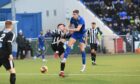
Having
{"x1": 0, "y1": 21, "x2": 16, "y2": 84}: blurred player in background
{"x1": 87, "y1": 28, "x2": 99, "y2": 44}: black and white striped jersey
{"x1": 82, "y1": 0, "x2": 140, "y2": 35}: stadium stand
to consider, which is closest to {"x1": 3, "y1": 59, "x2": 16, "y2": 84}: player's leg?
{"x1": 0, "y1": 21, "x2": 16, "y2": 84}: blurred player in background

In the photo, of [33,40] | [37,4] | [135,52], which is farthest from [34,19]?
[135,52]

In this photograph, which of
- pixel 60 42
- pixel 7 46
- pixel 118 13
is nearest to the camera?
pixel 7 46

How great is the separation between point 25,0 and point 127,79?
99.3 ft

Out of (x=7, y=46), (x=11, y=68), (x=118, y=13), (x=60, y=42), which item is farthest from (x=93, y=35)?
(x=118, y=13)

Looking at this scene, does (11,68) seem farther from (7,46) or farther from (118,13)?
(118,13)

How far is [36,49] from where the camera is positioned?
137ft

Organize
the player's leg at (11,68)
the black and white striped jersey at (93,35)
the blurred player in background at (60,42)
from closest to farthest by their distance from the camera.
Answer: the player's leg at (11,68) → the blurred player in background at (60,42) → the black and white striped jersey at (93,35)

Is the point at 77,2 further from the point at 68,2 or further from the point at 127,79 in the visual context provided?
the point at 127,79

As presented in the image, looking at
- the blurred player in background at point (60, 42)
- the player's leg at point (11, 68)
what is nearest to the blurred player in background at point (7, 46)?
the player's leg at point (11, 68)

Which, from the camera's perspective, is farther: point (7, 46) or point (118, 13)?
point (118, 13)

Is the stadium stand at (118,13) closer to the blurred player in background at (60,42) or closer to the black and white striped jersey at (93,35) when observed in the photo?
the black and white striped jersey at (93,35)

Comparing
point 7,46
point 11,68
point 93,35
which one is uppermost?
point 7,46

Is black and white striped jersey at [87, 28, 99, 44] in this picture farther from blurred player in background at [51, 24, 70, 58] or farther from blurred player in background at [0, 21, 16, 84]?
blurred player in background at [0, 21, 16, 84]

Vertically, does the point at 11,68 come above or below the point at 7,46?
below
